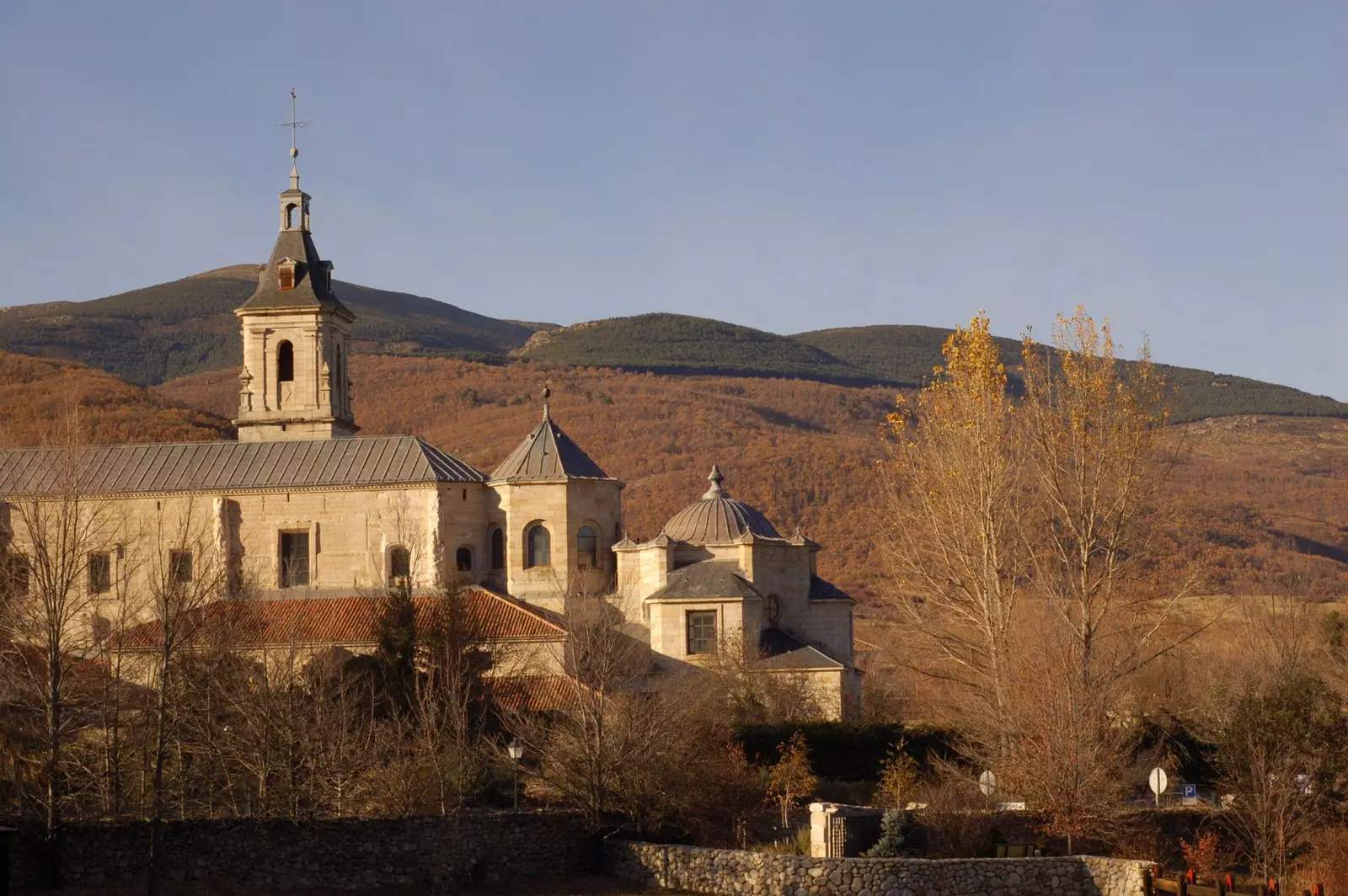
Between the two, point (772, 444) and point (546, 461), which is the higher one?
point (772, 444)

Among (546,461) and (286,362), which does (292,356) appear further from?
(546,461)

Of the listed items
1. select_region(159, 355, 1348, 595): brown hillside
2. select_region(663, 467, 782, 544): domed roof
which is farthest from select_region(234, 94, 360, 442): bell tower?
select_region(159, 355, 1348, 595): brown hillside

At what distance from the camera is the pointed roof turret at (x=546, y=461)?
46.7 metres

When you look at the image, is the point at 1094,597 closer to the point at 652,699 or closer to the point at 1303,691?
the point at 1303,691

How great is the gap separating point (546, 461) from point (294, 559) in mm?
7521

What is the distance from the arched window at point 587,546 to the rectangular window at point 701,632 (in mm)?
4340

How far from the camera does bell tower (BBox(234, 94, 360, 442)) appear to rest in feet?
173

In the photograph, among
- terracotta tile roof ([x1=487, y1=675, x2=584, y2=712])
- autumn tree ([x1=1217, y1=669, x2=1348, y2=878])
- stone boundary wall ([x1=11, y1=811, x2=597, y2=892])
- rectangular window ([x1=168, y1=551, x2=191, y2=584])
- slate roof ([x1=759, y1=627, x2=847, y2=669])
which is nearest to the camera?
stone boundary wall ([x1=11, y1=811, x2=597, y2=892])

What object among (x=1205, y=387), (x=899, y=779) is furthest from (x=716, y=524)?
(x=1205, y=387)

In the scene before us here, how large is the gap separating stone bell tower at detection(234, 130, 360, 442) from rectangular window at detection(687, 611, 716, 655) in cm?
1497


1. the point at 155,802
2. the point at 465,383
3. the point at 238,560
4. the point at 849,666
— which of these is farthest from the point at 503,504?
the point at 465,383

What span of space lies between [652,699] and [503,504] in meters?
13.5

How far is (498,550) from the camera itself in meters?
47.3

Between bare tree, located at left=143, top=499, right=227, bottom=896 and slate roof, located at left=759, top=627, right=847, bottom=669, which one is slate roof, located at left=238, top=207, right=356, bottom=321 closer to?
bare tree, located at left=143, top=499, right=227, bottom=896
